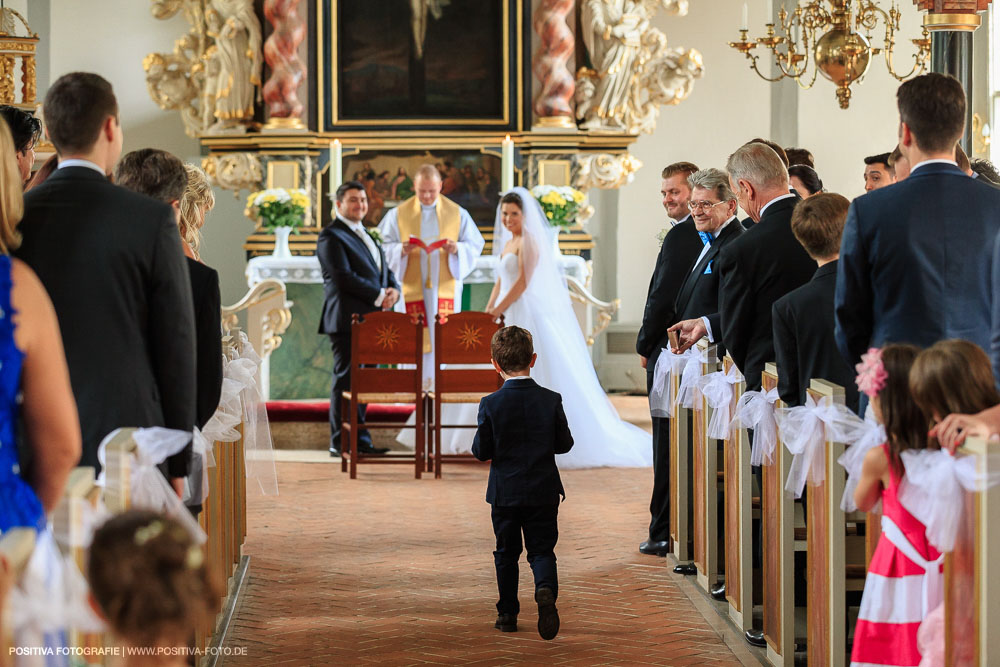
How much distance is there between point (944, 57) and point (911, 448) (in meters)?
4.59

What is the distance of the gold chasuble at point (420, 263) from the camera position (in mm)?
10055

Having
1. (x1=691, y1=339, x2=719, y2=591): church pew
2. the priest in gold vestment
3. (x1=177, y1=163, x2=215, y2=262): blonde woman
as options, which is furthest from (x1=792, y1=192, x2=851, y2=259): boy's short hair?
the priest in gold vestment

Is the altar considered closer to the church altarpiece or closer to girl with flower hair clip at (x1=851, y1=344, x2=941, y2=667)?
the church altarpiece

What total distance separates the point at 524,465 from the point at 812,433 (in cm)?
133

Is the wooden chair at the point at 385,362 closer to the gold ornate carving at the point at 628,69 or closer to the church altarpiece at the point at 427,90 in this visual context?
the church altarpiece at the point at 427,90

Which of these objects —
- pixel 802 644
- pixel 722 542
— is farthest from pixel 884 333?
pixel 722 542

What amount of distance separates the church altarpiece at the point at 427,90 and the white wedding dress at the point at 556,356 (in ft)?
10.1

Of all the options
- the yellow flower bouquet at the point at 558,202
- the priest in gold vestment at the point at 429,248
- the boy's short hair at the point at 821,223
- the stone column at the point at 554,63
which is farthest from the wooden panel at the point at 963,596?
the stone column at the point at 554,63

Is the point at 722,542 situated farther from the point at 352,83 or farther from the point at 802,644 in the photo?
the point at 352,83

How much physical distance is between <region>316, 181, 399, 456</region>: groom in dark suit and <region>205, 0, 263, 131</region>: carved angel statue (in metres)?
3.46

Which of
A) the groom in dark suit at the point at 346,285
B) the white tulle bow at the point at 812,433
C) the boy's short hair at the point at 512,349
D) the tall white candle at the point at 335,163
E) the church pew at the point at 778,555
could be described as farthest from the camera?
the tall white candle at the point at 335,163

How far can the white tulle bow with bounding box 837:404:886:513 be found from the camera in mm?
3072

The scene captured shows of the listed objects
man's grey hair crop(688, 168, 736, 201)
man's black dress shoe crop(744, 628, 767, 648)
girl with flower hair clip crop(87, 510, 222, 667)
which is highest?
man's grey hair crop(688, 168, 736, 201)

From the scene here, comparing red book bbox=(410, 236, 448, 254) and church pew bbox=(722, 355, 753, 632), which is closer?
church pew bbox=(722, 355, 753, 632)
